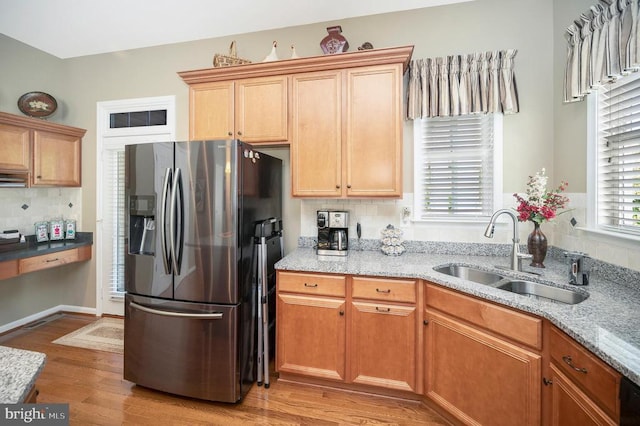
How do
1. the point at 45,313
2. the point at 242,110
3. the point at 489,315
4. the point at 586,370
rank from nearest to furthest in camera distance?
the point at 586,370, the point at 489,315, the point at 242,110, the point at 45,313

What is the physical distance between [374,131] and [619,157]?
1478mm

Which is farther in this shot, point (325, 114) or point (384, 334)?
point (325, 114)

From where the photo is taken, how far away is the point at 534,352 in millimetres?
1348

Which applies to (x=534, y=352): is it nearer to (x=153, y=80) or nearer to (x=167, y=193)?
(x=167, y=193)

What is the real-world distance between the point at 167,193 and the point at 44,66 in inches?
117

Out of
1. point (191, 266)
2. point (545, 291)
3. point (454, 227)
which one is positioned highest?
point (454, 227)

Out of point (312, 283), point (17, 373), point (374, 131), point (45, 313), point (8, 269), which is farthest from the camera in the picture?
point (45, 313)

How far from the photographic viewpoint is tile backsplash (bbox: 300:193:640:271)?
1.87m

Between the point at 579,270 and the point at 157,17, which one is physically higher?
the point at 157,17

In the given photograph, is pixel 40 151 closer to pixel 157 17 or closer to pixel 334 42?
pixel 157 17

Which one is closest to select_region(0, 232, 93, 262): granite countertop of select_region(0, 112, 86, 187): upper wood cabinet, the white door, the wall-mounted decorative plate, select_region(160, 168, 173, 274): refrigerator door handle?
the white door

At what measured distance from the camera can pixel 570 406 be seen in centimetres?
116

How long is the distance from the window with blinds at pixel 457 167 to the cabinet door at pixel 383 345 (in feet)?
3.23

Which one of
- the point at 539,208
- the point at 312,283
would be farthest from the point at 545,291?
the point at 312,283
